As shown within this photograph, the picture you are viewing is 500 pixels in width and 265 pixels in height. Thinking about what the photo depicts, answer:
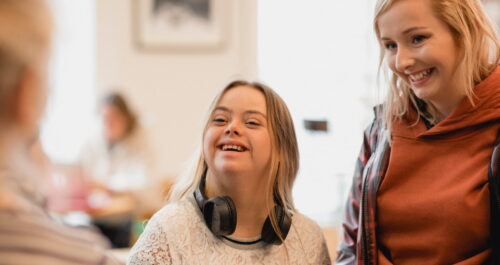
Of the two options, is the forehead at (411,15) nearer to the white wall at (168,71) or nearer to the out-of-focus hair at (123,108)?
the out-of-focus hair at (123,108)

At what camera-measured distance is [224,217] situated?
1.77 meters

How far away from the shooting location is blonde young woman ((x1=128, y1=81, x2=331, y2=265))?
1.79 meters

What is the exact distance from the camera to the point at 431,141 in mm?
1839

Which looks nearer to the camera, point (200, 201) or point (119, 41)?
point (200, 201)

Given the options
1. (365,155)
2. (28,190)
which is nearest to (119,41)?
(365,155)

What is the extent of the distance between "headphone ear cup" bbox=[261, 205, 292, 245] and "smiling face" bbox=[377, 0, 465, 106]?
0.52 meters

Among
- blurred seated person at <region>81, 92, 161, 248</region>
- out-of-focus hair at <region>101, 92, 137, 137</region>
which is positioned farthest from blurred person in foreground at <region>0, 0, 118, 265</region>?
out-of-focus hair at <region>101, 92, 137, 137</region>

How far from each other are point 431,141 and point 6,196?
1.29 meters

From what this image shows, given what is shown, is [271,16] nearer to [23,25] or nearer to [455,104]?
[455,104]

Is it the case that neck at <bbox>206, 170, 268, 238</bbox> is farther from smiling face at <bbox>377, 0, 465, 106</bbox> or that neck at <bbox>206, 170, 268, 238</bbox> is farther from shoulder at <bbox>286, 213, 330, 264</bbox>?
smiling face at <bbox>377, 0, 465, 106</bbox>

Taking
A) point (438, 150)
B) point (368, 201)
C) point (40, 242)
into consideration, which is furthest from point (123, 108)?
point (40, 242)

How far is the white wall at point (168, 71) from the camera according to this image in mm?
5785

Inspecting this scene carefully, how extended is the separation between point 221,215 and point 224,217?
11 millimetres

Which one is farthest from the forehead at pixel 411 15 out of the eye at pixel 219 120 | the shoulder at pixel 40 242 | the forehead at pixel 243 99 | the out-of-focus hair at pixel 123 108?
the out-of-focus hair at pixel 123 108
